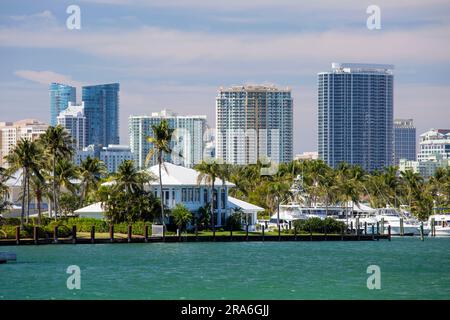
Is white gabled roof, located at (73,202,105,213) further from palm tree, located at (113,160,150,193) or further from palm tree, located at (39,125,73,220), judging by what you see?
palm tree, located at (113,160,150,193)

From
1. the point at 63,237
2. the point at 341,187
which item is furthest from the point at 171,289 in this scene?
the point at 341,187

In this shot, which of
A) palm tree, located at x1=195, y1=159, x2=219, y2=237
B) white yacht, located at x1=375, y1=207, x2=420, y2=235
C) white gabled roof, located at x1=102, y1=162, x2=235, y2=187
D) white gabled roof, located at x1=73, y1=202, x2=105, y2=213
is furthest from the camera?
white yacht, located at x1=375, y1=207, x2=420, y2=235

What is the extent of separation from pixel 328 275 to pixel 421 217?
279 feet

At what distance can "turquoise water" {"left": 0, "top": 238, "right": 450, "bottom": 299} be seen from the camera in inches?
2308

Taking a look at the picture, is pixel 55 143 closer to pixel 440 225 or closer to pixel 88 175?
pixel 88 175

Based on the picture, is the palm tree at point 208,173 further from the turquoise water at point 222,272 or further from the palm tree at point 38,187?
the palm tree at point 38,187

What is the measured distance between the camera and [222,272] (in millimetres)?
70312

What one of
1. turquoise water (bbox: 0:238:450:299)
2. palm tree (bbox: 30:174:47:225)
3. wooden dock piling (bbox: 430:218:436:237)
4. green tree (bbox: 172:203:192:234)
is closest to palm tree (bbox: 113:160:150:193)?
green tree (bbox: 172:203:192:234)

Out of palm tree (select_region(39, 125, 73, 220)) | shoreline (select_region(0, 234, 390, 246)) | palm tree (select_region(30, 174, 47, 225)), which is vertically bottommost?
shoreline (select_region(0, 234, 390, 246))

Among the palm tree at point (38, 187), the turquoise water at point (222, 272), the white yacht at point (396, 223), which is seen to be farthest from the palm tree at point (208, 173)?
the white yacht at point (396, 223)

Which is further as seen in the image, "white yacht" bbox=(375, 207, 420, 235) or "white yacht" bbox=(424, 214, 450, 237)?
"white yacht" bbox=(424, 214, 450, 237)

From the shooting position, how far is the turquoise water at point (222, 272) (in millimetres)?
58625

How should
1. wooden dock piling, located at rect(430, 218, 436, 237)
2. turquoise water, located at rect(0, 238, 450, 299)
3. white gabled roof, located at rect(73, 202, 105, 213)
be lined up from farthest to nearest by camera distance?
1. wooden dock piling, located at rect(430, 218, 436, 237)
2. white gabled roof, located at rect(73, 202, 105, 213)
3. turquoise water, located at rect(0, 238, 450, 299)
